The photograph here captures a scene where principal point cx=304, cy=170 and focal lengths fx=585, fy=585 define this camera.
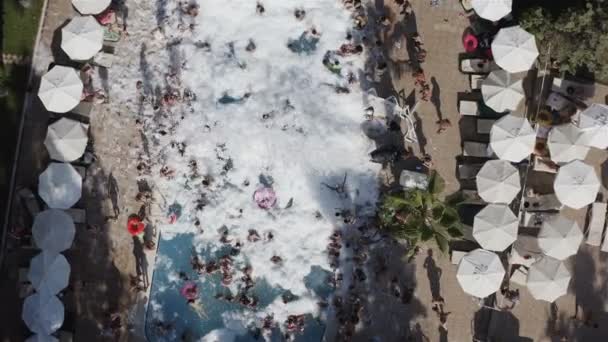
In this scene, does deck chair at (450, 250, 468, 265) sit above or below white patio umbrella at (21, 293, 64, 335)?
above

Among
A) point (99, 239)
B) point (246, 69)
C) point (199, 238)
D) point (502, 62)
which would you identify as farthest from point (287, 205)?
point (502, 62)

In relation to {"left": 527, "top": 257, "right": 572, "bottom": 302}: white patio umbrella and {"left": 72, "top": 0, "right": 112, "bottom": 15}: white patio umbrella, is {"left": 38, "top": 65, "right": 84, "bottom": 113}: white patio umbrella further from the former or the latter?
{"left": 527, "top": 257, "right": 572, "bottom": 302}: white patio umbrella

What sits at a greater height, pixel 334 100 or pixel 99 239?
pixel 334 100

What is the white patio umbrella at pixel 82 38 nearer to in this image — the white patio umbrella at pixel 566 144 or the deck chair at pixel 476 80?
the deck chair at pixel 476 80

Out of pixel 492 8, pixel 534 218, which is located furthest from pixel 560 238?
pixel 492 8

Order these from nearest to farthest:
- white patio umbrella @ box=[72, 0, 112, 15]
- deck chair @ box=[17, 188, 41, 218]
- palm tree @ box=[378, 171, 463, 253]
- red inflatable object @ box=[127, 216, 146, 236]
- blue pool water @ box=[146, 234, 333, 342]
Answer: palm tree @ box=[378, 171, 463, 253]
white patio umbrella @ box=[72, 0, 112, 15]
deck chair @ box=[17, 188, 41, 218]
red inflatable object @ box=[127, 216, 146, 236]
blue pool water @ box=[146, 234, 333, 342]

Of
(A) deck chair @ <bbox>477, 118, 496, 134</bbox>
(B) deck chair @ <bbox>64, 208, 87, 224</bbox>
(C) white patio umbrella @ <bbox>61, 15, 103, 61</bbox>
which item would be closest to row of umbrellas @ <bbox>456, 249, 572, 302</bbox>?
(A) deck chair @ <bbox>477, 118, 496, 134</bbox>

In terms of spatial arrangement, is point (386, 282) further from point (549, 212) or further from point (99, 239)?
point (99, 239)
